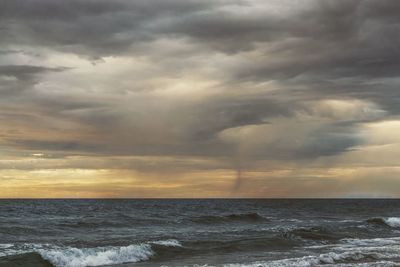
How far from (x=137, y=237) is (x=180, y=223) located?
48.5 ft

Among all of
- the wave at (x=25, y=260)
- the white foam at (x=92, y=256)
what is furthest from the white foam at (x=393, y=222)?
the wave at (x=25, y=260)

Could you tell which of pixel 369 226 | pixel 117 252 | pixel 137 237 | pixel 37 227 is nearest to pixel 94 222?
pixel 37 227

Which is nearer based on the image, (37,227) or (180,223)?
(37,227)

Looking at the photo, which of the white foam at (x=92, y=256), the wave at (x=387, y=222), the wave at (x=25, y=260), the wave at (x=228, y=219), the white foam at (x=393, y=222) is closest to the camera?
the wave at (x=25, y=260)

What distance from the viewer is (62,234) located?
42000 millimetres

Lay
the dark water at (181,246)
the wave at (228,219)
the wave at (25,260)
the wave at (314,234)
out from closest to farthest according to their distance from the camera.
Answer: the wave at (25,260)
the dark water at (181,246)
the wave at (314,234)
the wave at (228,219)

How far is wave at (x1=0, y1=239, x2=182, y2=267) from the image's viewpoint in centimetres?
2833

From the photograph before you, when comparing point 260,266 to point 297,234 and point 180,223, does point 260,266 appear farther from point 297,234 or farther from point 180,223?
point 180,223

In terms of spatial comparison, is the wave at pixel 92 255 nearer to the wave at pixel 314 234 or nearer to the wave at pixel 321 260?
the wave at pixel 321 260

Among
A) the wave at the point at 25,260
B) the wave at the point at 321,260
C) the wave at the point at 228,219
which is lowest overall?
the wave at the point at 25,260

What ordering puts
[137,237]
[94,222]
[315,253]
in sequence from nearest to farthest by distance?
[315,253]
[137,237]
[94,222]

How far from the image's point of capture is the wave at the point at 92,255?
28328 mm

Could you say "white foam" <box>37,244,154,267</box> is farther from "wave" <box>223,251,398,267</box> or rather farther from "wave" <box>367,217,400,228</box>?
"wave" <box>367,217,400,228</box>

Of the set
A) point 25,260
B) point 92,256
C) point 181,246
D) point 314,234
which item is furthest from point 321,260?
point 314,234
